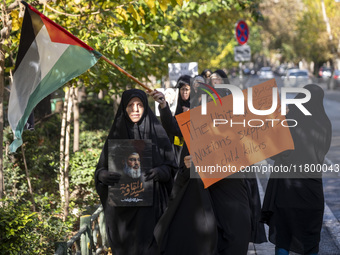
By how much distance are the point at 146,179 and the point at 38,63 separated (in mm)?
1289

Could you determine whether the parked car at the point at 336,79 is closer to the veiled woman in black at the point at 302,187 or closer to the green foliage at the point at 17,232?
the veiled woman in black at the point at 302,187

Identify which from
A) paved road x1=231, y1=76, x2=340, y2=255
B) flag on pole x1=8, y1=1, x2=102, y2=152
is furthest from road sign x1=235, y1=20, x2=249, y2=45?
flag on pole x1=8, y1=1, x2=102, y2=152

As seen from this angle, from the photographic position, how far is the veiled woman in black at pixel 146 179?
19.1 feet

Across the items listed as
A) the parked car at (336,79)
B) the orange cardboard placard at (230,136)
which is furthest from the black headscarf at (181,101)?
the parked car at (336,79)

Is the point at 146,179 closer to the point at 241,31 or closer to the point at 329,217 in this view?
the point at 329,217

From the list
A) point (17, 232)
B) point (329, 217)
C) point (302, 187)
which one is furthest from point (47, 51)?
point (329, 217)

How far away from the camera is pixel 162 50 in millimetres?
13148

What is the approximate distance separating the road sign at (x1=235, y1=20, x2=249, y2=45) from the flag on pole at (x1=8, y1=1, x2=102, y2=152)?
42.3 ft

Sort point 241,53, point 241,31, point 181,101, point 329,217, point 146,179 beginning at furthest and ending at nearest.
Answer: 1. point 241,53
2. point 241,31
3. point 329,217
4. point 181,101
5. point 146,179

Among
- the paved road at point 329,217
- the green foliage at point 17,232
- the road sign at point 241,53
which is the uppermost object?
the road sign at point 241,53

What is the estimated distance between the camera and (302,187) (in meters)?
6.50

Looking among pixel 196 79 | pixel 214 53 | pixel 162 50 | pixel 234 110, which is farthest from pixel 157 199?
pixel 214 53

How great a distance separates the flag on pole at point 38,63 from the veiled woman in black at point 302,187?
216 cm

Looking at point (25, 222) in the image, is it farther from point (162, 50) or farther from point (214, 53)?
point (214, 53)
